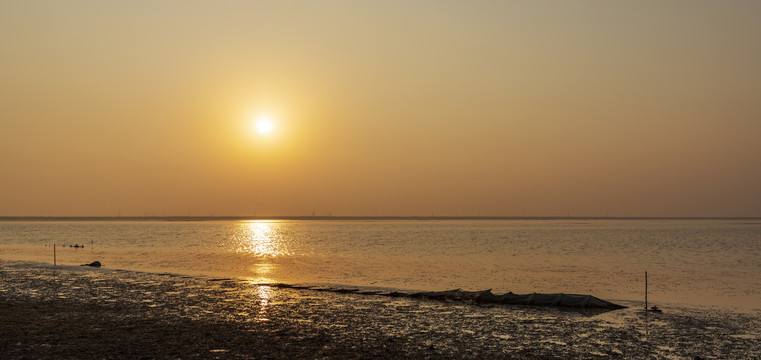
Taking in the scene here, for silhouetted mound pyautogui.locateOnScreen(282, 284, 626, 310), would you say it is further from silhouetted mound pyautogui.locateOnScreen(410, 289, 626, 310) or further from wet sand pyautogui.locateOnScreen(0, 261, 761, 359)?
wet sand pyautogui.locateOnScreen(0, 261, 761, 359)

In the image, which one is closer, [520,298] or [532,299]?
[532,299]

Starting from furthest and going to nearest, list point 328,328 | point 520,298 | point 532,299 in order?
point 520,298, point 532,299, point 328,328

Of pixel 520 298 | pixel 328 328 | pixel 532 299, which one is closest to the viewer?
pixel 328 328

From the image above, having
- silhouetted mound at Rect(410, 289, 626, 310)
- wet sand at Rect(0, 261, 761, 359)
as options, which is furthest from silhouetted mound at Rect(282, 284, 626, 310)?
wet sand at Rect(0, 261, 761, 359)

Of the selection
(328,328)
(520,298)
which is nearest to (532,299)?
(520,298)

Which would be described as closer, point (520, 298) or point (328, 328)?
point (328, 328)

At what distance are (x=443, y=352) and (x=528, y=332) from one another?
541 centimetres

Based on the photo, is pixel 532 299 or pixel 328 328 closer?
pixel 328 328

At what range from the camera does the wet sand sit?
18.5 metres

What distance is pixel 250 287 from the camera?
36.6 metres

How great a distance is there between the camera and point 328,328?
22.7 metres

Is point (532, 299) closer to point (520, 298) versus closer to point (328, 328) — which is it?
point (520, 298)

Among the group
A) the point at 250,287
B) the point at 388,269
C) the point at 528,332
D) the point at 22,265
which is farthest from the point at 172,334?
the point at 22,265

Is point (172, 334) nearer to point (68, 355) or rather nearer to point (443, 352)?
point (68, 355)
